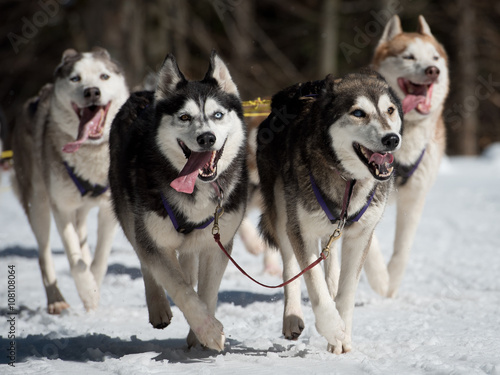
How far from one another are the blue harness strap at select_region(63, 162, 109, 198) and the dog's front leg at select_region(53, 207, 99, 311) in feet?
0.68

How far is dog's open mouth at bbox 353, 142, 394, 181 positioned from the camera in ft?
10.4

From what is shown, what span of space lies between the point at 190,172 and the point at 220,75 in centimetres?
58

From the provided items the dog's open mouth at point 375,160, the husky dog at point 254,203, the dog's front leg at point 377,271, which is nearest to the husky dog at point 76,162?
the husky dog at point 254,203

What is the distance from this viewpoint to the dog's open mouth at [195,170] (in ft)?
10.4

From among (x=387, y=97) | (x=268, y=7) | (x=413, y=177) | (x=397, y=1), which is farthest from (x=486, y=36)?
(x=387, y=97)

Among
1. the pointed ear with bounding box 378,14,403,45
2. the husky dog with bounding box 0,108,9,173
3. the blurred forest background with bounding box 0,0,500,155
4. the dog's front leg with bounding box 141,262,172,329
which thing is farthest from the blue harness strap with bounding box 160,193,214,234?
the blurred forest background with bounding box 0,0,500,155

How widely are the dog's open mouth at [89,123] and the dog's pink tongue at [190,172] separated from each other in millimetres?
1670

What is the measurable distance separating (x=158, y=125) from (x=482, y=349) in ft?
6.16

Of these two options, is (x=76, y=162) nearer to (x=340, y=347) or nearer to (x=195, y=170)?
(x=195, y=170)

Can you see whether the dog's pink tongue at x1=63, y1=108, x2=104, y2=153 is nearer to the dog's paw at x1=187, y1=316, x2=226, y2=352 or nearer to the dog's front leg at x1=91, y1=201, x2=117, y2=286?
the dog's front leg at x1=91, y1=201, x2=117, y2=286

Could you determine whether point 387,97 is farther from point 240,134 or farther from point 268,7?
point 268,7

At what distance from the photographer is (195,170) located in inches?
126

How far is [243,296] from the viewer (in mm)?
4836

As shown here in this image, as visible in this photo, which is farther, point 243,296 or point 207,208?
point 243,296
